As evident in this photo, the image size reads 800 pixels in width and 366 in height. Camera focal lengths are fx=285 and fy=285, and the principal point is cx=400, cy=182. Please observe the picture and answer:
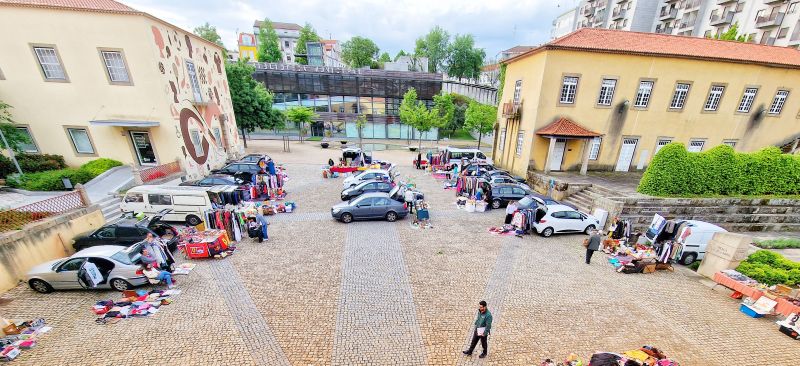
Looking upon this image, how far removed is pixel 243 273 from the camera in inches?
370

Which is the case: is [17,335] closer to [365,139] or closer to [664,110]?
[664,110]

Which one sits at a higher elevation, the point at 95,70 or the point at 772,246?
the point at 95,70

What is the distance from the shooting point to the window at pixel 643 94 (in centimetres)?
1908

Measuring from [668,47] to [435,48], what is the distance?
4552 cm

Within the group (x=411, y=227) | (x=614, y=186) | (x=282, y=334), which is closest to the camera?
(x=282, y=334)

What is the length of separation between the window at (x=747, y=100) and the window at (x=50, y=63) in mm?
41841

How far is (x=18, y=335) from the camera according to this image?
650 cm

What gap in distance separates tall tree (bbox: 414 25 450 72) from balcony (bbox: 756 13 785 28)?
138ft

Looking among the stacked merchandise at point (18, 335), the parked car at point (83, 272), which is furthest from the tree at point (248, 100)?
the stacked merchandise at point (18, 335)

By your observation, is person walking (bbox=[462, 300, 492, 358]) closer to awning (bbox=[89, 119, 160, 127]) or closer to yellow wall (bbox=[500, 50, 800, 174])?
yellow wall (bbox=[500, 50, 800, 174])

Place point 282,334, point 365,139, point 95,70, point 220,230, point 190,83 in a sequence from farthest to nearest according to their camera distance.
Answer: point 365,139, point 190,83, point 95,70, point 220,230, point 282,334

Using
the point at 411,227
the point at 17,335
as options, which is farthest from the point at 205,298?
the point at 411,227

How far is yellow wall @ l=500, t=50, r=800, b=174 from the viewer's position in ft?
60.6

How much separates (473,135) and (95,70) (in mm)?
41208
